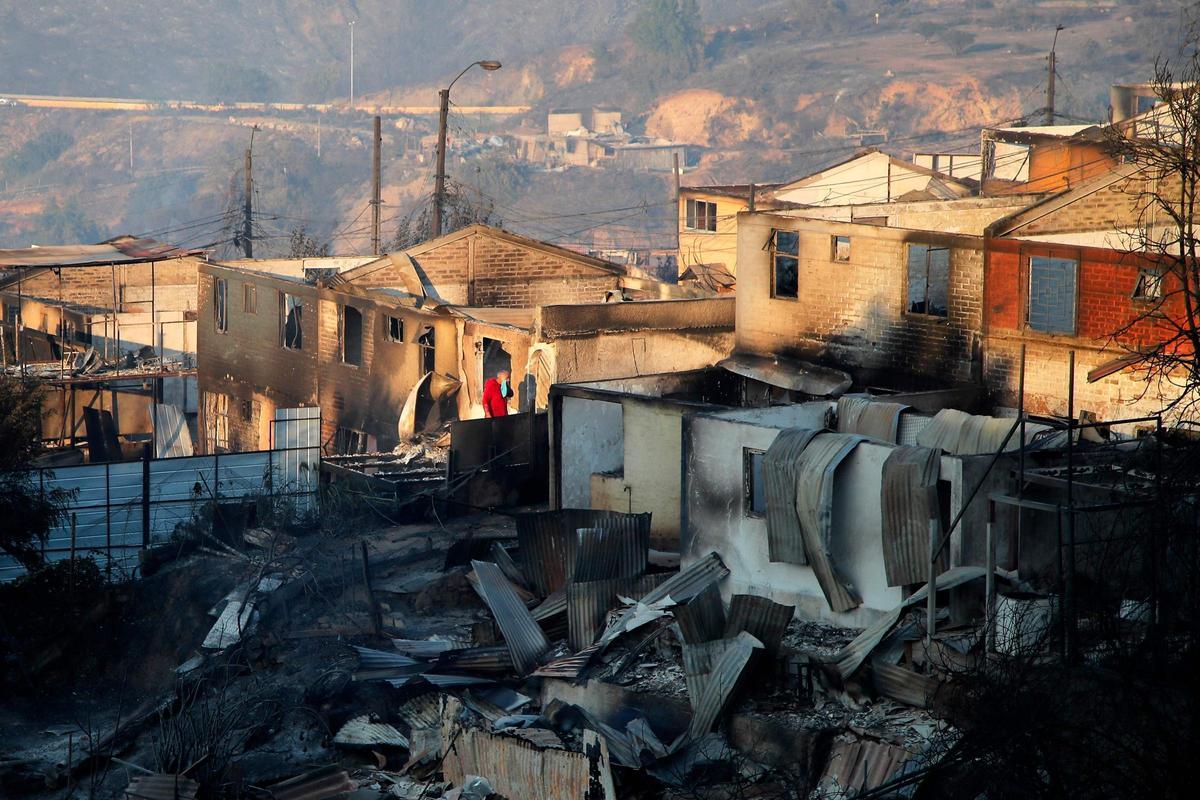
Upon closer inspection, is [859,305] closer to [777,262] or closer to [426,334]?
[777,262]

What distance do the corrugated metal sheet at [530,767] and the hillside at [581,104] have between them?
82.6 m

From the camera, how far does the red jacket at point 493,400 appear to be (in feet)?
76.0

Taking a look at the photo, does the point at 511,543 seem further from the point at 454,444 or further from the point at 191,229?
the point at 191,229

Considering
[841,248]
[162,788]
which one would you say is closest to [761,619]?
[162,788]

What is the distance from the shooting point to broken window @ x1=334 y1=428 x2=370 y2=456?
2811 cm

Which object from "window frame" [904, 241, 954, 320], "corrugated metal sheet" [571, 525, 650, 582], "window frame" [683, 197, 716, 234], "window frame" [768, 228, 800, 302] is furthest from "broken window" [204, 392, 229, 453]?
"corrugated metal sheet" [571, 525, 650, 582]

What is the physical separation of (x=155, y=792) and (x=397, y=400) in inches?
553

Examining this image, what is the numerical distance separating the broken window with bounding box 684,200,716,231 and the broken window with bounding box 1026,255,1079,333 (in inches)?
980

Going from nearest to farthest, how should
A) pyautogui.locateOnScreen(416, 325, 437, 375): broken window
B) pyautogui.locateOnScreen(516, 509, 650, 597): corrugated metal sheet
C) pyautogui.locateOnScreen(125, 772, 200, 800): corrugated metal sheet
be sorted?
pyautogui.locateOnScreen(125, 772, 200, 800): corrugated metal sheet
pyautogui.locateOnScreen(516, 509, 650, 597): corrugated metal sheet
pyautogui.locateOnScreen(416, 325, 437, 375): broken window

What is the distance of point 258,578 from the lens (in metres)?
18.4

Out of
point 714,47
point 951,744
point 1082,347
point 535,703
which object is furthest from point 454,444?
point 714,47

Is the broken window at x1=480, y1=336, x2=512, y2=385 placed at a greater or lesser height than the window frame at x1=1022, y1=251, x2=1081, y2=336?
lesser

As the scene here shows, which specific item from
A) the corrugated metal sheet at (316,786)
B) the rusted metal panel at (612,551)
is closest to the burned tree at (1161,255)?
the rusted metal panel at (612,551)

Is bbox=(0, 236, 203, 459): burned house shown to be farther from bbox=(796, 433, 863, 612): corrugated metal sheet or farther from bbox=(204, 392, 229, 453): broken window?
bbox=(796, 433, 863, 612): corrugated metal sheet
